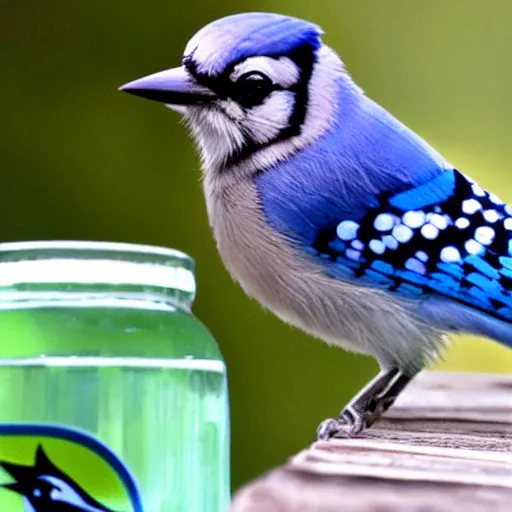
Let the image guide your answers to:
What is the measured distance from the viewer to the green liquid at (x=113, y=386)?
1.81 ft

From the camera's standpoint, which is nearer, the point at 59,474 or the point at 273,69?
the point at 59,474

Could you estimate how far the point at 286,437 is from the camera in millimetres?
722

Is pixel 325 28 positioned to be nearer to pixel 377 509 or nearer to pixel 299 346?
pixel 299 346

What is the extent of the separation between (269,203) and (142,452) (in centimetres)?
23

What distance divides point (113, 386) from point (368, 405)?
0.22m

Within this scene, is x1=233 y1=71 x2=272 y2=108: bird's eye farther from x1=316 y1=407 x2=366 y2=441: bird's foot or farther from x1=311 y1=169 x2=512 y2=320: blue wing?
x1=316 y1=407 x2=366 y2=441: bird's foot

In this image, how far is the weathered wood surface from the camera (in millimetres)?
446

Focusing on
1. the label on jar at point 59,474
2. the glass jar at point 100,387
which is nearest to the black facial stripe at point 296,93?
the glass jar at point 100,387

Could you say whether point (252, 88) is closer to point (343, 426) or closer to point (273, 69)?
point (273, 69)

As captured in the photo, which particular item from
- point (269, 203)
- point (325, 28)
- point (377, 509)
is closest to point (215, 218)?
point (269, 203)

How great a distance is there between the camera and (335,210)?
659 mm

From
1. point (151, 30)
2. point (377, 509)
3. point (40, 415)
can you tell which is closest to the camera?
point (377, 509)

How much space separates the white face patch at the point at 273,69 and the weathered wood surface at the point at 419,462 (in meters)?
0.26

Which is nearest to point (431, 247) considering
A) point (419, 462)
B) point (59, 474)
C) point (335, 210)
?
point (335, 210)
